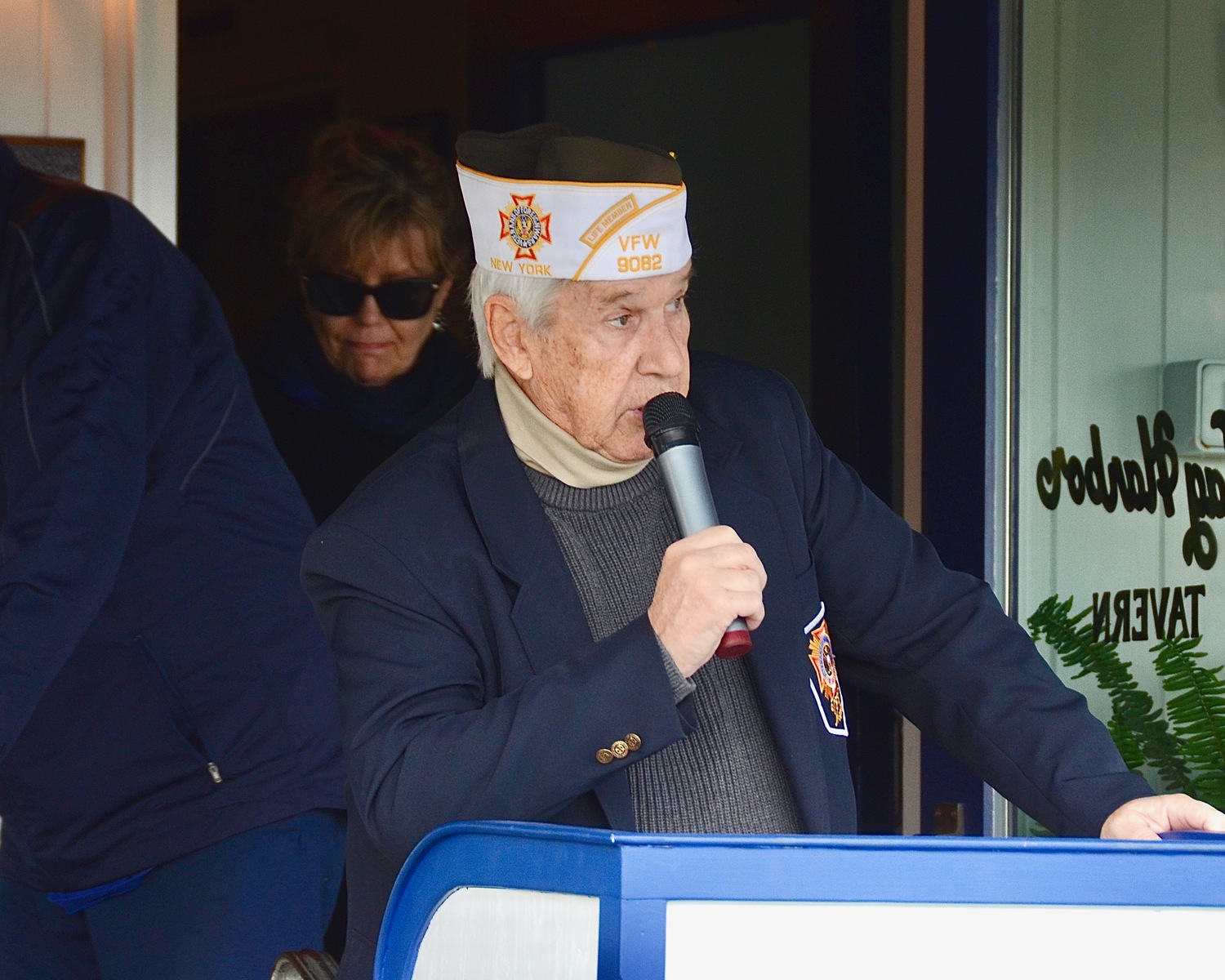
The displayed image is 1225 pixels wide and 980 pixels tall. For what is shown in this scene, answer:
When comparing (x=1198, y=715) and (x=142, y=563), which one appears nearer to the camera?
(x=142, y=563)

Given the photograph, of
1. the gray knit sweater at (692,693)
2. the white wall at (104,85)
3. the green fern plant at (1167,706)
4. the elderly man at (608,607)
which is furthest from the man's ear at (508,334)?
the green fern plant at (1167,706)

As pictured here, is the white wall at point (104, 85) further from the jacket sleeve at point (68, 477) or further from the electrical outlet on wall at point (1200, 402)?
the electrical outlet on wall at point (1200, 402)

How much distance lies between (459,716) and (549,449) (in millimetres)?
370

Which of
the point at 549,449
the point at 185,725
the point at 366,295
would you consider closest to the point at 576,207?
the point at 549,449

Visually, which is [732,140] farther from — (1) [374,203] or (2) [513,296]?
(2) [513,296]

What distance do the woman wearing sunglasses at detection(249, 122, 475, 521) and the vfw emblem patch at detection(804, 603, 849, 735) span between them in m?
2.20

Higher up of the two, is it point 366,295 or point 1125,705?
point 366,295

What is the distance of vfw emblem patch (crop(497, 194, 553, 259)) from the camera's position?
173cm

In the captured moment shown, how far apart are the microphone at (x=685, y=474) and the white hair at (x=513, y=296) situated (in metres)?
0.20

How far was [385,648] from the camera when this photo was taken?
1.60 metres

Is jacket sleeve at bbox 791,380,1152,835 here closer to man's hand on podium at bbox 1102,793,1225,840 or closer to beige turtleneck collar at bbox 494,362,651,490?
man's hand on podium at bbox 1102,793,1225,840

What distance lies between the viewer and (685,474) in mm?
1518

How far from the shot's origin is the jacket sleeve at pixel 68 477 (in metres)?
1.79

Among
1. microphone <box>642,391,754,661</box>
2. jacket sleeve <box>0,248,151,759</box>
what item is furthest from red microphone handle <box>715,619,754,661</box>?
jacket sleeve <box>0,248,151,759</box>
